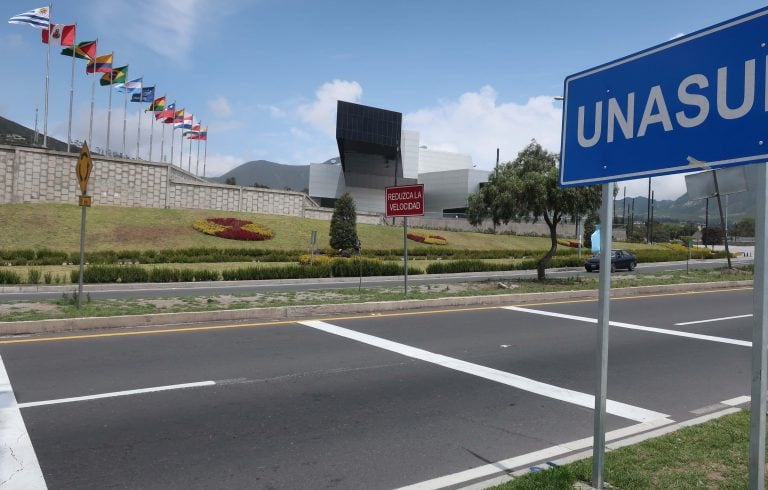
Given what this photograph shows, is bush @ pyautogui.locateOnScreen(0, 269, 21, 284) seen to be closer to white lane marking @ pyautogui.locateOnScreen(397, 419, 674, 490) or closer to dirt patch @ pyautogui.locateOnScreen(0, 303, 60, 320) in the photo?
dirt patch @ pyautogui.locateOnScreen(0, 303, 60, 320)

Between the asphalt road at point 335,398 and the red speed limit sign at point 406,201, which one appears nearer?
the asphalt road at point 335,398

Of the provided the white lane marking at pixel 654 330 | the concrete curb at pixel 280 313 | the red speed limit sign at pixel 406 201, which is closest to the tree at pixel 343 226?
the red speed limit sign at pixel 406 201

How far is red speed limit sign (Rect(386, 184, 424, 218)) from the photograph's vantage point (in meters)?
15.8

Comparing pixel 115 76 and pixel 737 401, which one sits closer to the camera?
pixel 737 401

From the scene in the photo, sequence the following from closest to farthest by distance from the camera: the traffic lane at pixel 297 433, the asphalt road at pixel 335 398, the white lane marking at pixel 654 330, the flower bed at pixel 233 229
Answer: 1. the traffic lane at pixel 297 433
2. the asphalt road at pixel 335 398
3. the white lane marking at pixel 654 330
4. the flower bed at pixel 233 229

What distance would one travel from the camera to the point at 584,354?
8.95 meters

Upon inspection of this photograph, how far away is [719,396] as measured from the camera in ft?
22.1

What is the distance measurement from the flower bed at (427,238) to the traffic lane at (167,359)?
128ft

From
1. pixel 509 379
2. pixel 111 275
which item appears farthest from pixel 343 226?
pixel 509 379

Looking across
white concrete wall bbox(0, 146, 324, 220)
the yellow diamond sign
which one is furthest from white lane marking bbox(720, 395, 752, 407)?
white concrete wall bbox(0, 146, 324, 220)

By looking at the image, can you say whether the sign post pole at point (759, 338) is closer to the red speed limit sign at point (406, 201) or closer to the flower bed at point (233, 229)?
the red speed limit sign at point (406, 201)

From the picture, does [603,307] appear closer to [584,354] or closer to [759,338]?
[759,338]

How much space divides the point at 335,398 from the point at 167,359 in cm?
308

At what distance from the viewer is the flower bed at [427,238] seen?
48938 mm
